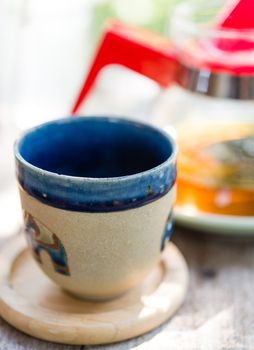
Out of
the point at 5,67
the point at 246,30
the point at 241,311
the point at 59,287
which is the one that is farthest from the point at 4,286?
the point at 5,67

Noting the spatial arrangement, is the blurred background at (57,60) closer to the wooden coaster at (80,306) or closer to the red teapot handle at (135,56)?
the red teapot handle at (135,56)

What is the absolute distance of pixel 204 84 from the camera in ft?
1.94

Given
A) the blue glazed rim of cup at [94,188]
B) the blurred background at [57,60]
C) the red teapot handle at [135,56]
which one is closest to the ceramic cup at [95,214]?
the blue glazed rim of cup at [94,188]

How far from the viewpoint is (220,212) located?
1.98 feet

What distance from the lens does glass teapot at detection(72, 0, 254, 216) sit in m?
0.58

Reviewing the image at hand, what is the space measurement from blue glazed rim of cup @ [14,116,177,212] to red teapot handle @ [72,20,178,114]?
0.56 ft

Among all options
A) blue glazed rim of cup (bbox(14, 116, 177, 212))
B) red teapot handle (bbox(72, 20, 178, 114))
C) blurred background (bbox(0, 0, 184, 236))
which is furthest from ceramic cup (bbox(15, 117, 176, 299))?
blurred background (bbox(0, 0, 184, 236))

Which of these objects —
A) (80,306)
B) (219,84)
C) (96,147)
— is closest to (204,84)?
(219,84)

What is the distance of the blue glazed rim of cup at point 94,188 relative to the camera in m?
0.44

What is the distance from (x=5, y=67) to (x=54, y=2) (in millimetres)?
105

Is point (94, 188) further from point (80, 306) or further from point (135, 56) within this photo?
point (135, 56)

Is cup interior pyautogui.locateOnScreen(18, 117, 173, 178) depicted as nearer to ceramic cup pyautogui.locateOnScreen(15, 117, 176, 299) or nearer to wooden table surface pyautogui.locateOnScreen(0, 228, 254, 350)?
ceramic cup pyautogui.locateOnScreen(15, 117, 176, 299)

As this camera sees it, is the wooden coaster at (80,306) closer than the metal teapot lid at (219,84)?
Yes

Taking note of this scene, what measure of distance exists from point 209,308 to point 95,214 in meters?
0.13
